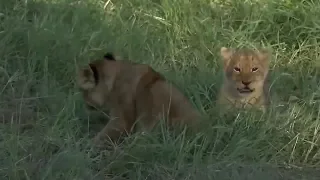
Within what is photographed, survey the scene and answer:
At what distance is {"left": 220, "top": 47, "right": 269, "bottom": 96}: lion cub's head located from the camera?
465 centimetres

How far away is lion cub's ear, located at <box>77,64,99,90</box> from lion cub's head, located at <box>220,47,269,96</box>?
0.96 m

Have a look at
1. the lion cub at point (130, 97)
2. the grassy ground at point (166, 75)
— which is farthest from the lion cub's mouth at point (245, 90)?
the lion cub at point (130, 97)

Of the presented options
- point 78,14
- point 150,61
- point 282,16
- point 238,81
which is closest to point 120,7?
point 78,14

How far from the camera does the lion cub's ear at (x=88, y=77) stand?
164 inches

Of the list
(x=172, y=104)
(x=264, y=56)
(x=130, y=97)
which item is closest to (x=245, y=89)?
(x=264, y=56)

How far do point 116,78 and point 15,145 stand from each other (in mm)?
737

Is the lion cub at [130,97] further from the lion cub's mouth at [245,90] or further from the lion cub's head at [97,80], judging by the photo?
the lion cub's mouth at [245,90]

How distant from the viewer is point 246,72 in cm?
464

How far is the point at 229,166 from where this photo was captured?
152 inches

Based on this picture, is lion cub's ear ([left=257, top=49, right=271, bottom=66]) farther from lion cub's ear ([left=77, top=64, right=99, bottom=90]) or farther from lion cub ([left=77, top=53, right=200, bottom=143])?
lion cub's ear ([left=77, top=64, right=99, bottom=90])

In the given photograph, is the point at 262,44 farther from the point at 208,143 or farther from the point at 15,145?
the point at 15,145

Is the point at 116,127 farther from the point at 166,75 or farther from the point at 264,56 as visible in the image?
the point at 264,56

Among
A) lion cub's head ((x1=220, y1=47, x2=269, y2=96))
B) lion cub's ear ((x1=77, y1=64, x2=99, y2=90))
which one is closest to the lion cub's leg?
lion cub's ear ((x1=77, y1=64, x2=99, y2=90))

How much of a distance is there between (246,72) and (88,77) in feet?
3.48
